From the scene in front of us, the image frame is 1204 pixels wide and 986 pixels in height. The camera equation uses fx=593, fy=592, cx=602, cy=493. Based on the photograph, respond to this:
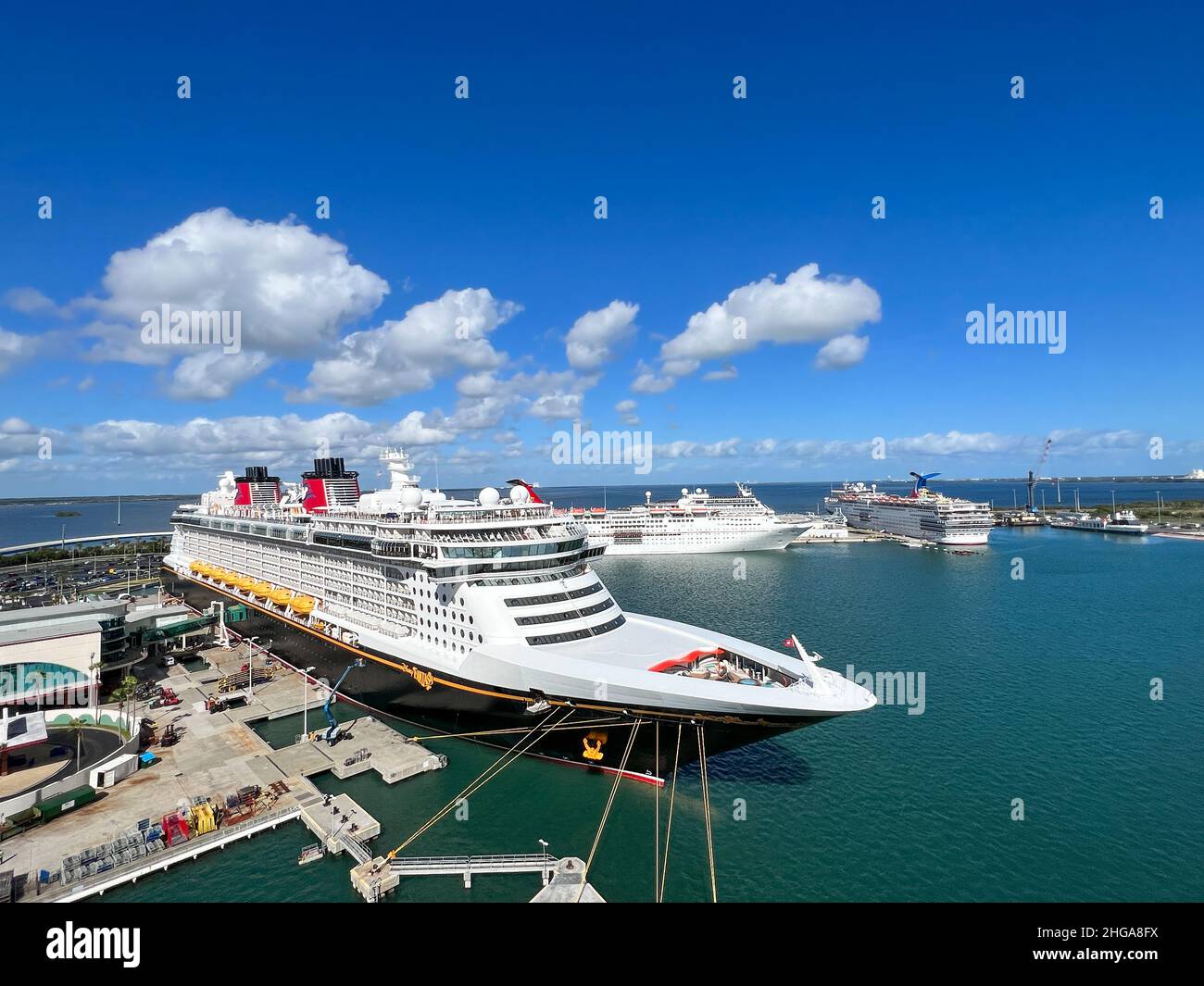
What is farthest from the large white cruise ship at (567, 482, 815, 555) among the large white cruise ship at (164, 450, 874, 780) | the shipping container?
the shipping container

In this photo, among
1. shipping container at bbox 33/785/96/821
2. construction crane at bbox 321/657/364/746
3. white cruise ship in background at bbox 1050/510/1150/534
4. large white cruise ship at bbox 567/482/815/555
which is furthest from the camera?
white cruise ship in background at bbox 1050/510/1150/534

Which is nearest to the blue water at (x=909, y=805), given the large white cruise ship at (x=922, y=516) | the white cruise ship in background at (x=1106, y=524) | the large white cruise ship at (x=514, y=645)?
the large white cruise ship at (x=514, y=645)

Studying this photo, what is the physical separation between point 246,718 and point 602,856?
1950 centimetres

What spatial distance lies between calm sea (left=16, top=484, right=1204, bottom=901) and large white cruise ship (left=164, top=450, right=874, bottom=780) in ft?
7.95

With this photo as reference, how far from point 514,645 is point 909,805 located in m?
14.2

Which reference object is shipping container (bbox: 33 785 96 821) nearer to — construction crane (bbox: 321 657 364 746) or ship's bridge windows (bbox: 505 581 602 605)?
construction crane (bbox: 321 657 364 746)

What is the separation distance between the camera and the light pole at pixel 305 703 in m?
26.6

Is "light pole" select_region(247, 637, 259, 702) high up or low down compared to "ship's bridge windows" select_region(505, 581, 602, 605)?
down

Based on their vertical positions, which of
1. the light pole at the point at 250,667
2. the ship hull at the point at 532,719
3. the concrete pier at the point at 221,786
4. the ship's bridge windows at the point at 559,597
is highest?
the ship's bridge windows at the point at 559,597

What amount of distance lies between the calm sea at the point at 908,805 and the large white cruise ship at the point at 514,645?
2.42m

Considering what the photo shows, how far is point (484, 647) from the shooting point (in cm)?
2086

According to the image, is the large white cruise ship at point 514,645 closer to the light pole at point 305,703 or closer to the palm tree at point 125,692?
the light pole at point 305,703

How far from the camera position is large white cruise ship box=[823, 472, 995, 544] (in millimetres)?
88125

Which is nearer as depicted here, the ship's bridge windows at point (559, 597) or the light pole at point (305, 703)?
the ship's bridge windows at point (559, 597)
